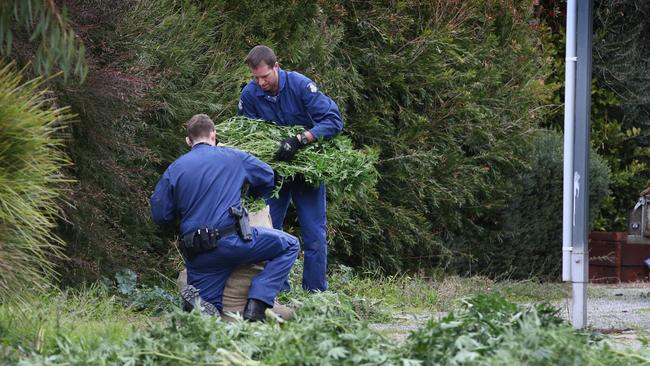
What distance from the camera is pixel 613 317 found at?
8.05m

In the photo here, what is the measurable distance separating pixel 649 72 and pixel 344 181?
8391mm

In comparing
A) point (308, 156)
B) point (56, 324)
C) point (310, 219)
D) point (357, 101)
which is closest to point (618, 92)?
point (357, 101)

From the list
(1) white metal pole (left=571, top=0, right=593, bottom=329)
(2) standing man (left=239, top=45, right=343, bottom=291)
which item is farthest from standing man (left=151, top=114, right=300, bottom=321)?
(1) white metal pole (left=571, top=0, right=593, bottom=329)

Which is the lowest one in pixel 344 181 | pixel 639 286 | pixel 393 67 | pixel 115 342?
pixel 639 286

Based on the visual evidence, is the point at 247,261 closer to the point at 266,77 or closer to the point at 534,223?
the point at 266,77

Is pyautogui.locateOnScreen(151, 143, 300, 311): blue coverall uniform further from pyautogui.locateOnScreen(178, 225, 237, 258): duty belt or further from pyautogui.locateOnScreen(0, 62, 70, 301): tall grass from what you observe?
pyautogui.locateOnScreen(0, 62, 70, 301): tall grass

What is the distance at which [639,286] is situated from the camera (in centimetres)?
1183

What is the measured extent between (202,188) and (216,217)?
193 millimetres

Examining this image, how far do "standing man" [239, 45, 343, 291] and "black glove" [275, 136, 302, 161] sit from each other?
166mm

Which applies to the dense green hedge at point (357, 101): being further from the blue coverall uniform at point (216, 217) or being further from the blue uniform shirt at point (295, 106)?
the blue coverall uniform at point (216, 217)

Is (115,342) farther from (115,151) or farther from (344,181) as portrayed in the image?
(115,151)

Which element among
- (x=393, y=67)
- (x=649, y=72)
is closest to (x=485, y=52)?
(x=393, y=67)

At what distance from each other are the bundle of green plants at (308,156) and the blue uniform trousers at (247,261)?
884 millimetres

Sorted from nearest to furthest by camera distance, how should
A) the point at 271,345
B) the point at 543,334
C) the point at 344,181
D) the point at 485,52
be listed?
the point at 543,334 < the point at 271,345 < the point at 344,181 < the point at 485,52
